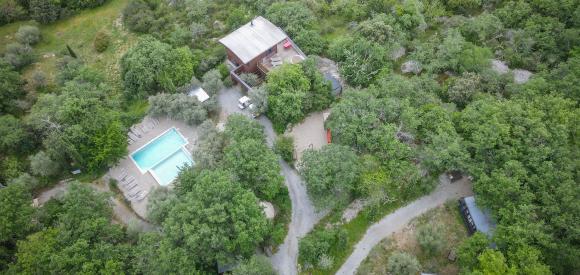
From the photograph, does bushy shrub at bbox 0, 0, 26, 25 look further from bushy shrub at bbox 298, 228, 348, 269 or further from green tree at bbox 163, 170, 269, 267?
bushy shrub at bbox 298, 228, 348, 269

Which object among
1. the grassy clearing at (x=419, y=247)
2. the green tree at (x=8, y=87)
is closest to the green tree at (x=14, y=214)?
the green tree at (x=8, y=87)

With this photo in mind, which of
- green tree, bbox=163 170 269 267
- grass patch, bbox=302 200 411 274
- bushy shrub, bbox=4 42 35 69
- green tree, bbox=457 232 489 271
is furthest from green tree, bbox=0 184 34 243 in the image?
green tree, bbox=457 232 489 271

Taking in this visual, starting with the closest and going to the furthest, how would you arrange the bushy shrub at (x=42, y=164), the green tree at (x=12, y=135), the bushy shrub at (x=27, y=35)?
the bushy shrub at (x=42, y=164) < the green tree at (x=12, y=135) < the bushy shrub at (x=27, y=35)

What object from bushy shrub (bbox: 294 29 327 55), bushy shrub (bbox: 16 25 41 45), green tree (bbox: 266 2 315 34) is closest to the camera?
bushy shrub (bbox: 294 29 327 55)

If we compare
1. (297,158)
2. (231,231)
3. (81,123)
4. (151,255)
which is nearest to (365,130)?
(297,158)

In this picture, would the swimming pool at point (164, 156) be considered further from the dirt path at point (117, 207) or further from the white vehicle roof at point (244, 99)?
the white vehicle roof at point (244, 99)
